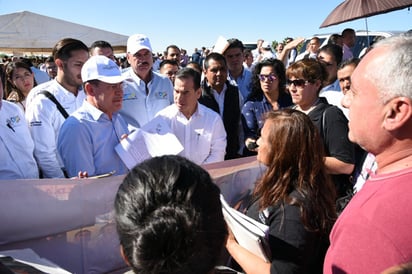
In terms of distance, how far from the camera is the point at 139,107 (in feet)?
12.1

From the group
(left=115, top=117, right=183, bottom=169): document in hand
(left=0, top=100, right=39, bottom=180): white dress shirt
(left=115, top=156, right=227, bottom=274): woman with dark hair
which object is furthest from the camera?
(left=115, top=117, right=183, bottom=169): document in hand

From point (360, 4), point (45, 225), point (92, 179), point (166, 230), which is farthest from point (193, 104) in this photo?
point (360, 4)

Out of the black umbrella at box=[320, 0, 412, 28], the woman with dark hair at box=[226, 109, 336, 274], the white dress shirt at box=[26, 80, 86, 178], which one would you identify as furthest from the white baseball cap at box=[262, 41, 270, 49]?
the woman with dark hair at box=[226, 109, 336, 274]

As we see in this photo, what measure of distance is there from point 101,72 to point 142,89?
3.63 feet

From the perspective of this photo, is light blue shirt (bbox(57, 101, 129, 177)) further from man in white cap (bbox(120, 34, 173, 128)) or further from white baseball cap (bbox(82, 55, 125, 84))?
man in white cap (bbox(120, 34, 173, 128))

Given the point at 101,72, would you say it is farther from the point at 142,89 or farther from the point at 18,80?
the point at 18,80

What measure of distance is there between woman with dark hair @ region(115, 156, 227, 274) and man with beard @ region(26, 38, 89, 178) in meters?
1.98

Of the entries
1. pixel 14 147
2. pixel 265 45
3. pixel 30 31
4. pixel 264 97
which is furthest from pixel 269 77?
pixel 30 31

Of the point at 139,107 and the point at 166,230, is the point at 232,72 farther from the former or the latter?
the point at 166,230

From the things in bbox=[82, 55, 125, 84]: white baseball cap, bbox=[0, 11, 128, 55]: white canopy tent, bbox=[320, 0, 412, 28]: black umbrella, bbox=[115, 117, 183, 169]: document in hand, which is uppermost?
bbox=[0, 11, 128, 55]: white canopy tent

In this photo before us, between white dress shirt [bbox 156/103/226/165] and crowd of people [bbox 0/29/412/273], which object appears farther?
white dress shirt [bbox 156/103/226/165]

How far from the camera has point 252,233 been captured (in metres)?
1.51

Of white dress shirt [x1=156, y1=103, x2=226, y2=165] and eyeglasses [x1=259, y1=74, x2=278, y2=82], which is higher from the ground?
eyeglasses [x1=259, y1=74, x2=278, y2=82]

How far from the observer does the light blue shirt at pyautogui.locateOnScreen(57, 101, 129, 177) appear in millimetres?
2402
